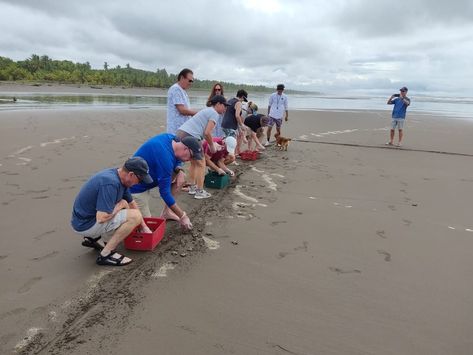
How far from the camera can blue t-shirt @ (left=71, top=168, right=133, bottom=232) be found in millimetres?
3178

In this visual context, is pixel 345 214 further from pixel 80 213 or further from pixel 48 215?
pixel 48 215

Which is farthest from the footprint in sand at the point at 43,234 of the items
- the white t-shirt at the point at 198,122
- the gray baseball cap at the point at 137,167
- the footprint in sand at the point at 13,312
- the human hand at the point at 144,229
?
the white t-shirt at the point at 198,122

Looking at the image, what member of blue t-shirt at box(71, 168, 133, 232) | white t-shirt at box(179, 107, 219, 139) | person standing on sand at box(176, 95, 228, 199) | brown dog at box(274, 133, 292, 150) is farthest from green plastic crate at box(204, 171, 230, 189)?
brown dog at box(274, 133, 292, 150)

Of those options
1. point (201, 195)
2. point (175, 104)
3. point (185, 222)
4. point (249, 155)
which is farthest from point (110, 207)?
point (249, 155)

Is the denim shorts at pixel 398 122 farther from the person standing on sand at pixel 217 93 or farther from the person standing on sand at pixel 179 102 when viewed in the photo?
the person standing on sand at pixel 179 102

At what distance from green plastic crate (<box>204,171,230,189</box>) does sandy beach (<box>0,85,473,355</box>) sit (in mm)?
149

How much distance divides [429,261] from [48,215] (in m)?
4.45

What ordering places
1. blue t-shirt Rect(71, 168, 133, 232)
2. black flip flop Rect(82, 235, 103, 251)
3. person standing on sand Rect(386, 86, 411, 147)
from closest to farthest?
1. blue t-shirt Rect(71, 168, 133, 232)
2. black flip flop Rect(82, 235, 103, 251)
3. person standing on sand Rect(386, 86, 411, 147)

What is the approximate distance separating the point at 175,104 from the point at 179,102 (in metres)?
0.07

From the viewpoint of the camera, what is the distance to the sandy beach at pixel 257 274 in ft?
8.23

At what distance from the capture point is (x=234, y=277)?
3.30 metres

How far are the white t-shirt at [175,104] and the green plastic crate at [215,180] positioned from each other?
3.16ft

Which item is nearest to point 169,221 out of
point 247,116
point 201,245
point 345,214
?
point 201,245

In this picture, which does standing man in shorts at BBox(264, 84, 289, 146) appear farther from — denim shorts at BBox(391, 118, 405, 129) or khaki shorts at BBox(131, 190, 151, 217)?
khaki shorts at BBox(131, 190, 151, 217)
